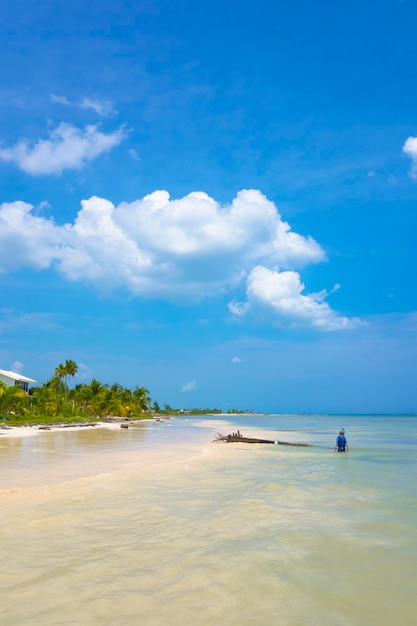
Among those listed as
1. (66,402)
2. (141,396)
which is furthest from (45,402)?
(141,396)

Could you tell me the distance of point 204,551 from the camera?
8.15m

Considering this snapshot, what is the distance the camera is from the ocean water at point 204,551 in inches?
226

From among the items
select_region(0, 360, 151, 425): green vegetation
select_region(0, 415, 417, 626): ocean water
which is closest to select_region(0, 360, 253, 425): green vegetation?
select_region(0, 360, 151, 425): green vegetation

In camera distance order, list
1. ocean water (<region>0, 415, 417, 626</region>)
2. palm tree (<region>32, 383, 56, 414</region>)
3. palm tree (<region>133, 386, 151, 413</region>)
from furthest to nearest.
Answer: palm tree (<region>133, 386, 151, 413</region>), palm tree (<region>32, 383, 56, 414</region>), ocean water (<region>0, 415, 417, 626</region>)

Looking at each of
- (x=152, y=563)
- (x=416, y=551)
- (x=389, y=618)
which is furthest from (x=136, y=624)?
(x=416, y=551)

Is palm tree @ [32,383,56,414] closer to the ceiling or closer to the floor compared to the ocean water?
closer to the ceiling

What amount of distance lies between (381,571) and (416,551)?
160 centimetres

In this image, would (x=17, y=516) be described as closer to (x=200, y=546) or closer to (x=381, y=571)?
(x=200, y=546)

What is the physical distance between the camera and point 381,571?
7.40 meters

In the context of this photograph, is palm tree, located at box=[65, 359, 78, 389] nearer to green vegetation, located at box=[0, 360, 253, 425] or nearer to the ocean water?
green vegetation, located at box=[0, 360, 253, 425]

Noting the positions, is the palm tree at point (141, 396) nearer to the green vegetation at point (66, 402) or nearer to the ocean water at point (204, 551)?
the green vegetation at point (66, 402)

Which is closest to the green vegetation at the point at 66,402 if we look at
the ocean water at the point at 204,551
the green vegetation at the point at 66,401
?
the green vegetation at the point at 66,401

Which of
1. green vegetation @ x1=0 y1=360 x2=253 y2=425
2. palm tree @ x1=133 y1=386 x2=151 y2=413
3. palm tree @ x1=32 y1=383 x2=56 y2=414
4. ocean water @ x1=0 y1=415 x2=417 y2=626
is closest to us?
ocean water @ x1=0 y1=415 x2=417 y2=626

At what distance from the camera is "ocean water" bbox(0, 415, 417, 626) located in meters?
5.75
